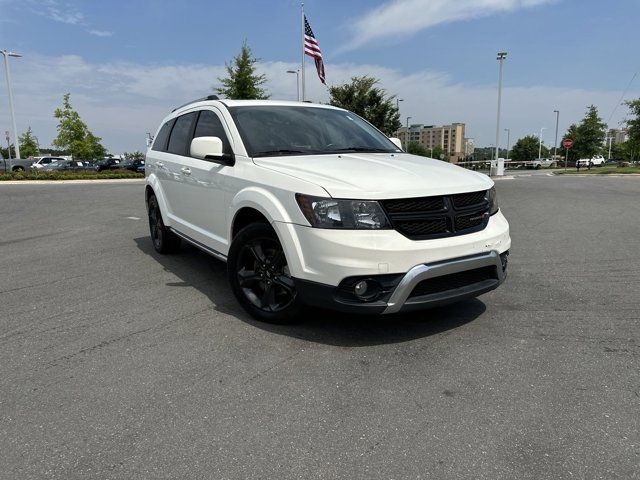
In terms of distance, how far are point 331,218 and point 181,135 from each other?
3089 millimetres

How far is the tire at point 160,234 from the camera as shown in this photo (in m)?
6.27

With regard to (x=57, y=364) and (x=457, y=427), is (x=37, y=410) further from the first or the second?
(x=457, y=427)

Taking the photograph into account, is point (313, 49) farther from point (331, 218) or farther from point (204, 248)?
point (331, 218)

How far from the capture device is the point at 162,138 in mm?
6266

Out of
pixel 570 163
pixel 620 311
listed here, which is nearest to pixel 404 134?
pixel 570 163

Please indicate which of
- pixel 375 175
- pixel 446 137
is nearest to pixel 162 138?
pixel 375 175

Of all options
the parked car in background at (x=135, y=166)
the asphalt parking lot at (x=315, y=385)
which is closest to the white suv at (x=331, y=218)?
the asphalt parking lot at (x=315, y=385)

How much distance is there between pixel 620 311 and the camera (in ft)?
13.7

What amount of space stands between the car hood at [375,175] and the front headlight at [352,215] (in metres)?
0.05

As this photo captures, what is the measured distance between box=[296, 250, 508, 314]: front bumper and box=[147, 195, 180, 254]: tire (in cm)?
328

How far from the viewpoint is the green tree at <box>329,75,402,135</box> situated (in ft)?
99.6

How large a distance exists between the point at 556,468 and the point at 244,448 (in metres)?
1.43

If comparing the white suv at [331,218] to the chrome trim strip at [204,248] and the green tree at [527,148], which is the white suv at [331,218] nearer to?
the chrome trim strip at [204,248]

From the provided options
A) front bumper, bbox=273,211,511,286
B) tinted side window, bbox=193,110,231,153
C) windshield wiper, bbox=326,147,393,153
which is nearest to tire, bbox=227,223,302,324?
front bumper, bbox=273,211,511,286
